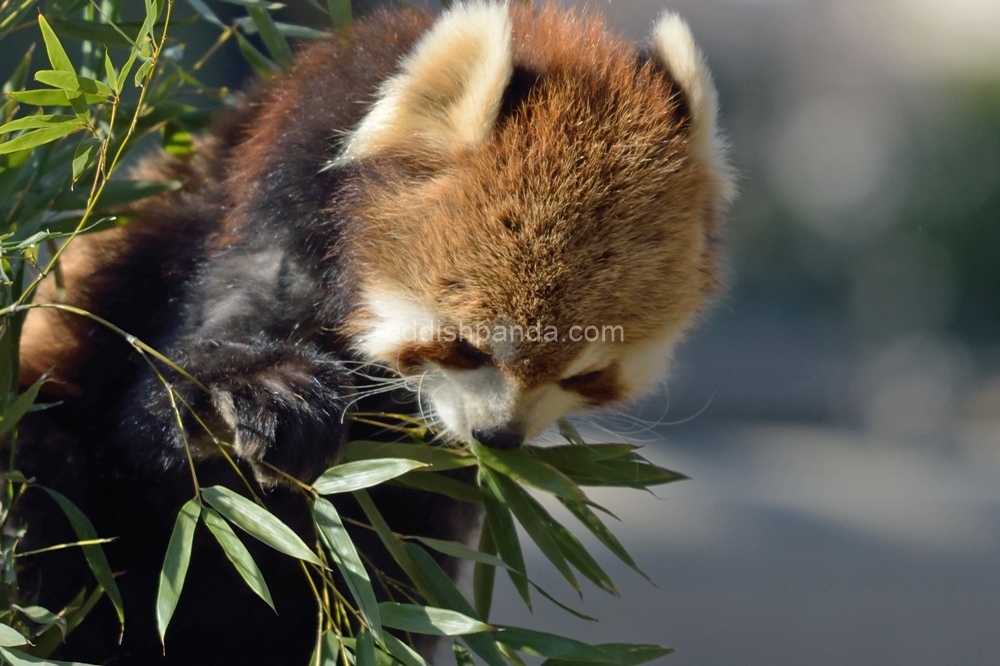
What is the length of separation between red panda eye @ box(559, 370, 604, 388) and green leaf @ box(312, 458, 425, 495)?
0.27 metres

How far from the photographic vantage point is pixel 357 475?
4.19 ft

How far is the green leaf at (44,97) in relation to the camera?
1.18m

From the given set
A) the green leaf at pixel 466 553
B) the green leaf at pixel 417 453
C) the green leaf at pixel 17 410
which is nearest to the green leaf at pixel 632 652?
the green leaf at pixel 466 553

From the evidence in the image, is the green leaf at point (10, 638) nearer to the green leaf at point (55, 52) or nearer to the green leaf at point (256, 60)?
the green leaf at point (55, 52)

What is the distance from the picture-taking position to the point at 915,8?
5945 mm

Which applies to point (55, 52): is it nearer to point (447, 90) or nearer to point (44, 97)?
point (44, 97)

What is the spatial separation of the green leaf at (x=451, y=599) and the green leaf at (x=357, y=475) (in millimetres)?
157

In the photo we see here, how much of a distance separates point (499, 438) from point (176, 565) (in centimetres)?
45

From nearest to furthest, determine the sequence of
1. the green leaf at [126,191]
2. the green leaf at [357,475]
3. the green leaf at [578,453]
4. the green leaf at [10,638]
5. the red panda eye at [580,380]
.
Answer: the green leaf at [10,638] < the green leaf at [357,475] < the red panda eye at [580,380] < the green leaf at [578,453] < the green leaf at [126,191]

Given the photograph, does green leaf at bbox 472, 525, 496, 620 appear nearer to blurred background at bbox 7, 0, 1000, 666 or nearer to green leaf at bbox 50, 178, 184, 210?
green leaf at bbox 50, 178, 184, 210

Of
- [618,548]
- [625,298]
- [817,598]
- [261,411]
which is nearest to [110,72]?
[261,411]

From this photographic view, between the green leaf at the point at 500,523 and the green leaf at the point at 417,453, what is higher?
the green leaf at the point at 417,453

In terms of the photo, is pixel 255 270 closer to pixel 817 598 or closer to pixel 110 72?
pixel 110 72

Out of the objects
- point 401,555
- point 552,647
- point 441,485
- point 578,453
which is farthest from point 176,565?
point 578,453
